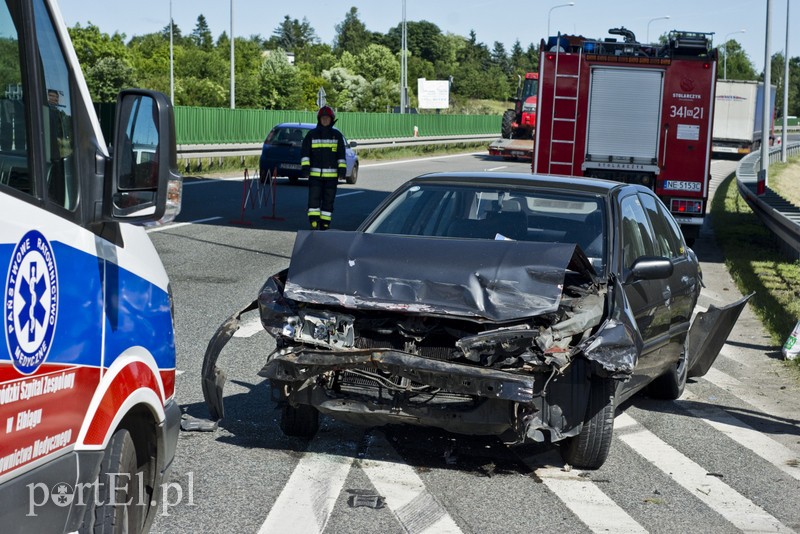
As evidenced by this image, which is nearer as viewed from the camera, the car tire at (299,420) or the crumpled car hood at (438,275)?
the crumpled car hood at (438,275)

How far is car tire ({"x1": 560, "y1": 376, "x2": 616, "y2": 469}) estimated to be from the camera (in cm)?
593

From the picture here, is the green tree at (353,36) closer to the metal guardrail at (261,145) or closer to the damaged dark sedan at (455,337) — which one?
the metal guardrail at (261,145)

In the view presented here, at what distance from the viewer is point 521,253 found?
6043 millimetres

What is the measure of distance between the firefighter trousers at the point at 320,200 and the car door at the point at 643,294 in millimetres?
8854

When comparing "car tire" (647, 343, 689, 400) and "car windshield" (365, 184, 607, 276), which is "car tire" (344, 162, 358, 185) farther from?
"car windshield" (365, 184, 607, 276)

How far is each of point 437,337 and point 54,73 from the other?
2813mm

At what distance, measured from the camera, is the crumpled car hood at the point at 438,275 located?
18.8 feet

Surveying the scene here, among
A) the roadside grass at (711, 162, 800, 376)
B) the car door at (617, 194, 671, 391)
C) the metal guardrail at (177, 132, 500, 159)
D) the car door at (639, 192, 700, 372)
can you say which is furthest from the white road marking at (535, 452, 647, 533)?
the metal guardrail at (177, 132, 500, 159)

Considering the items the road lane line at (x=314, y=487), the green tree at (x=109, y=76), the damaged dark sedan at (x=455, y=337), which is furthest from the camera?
the green tree at (x=109, y=76)

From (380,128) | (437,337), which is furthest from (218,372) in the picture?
(380,128)

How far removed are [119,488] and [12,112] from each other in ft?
4.13

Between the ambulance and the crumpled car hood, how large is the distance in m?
1.89

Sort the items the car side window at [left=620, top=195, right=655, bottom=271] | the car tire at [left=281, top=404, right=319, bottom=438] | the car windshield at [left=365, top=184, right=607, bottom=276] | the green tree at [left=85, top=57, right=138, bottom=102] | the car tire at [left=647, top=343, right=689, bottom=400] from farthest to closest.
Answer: the green tree at [left=85, top=57, right=138, bottom=102]
the car tire at [left=647, top=343, right=689, bottom=400]
the car windshield at [left=365, top=184, right=607, bottom=276]
the car side window at [left=620, top=195, right=655, bottom=271]
the car tire at [left=281, top=404, right=319, bottom=438]

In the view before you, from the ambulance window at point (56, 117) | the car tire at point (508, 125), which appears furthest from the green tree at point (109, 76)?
the ambulance window at point (56, 117)
